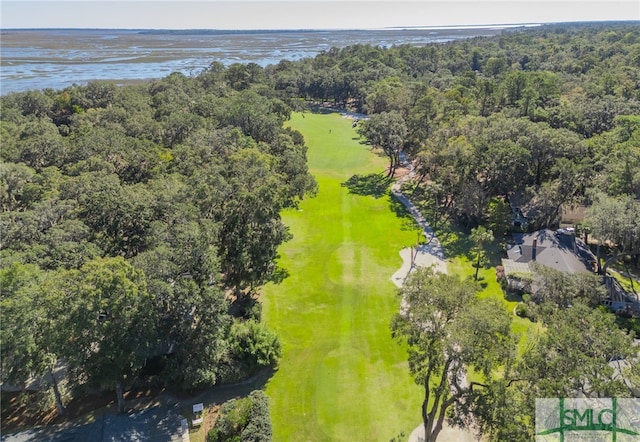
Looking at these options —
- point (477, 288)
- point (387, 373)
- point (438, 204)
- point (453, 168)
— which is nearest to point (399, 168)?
point (438, 204)

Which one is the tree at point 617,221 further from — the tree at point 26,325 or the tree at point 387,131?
the tree at point 26,325

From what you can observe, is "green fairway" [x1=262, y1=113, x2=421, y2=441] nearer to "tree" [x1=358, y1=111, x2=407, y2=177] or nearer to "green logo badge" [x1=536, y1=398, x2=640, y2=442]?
"tree" [x1=358, y1=111, x2=407, y2=177]

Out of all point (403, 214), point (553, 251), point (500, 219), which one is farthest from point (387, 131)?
point (553, 251)

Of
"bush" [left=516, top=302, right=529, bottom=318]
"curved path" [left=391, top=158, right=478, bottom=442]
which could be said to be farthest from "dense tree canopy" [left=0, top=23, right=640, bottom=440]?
"bush" [left=516, top=302, right=529, bottom=318]

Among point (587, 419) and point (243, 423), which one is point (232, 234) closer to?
point (243, 423)

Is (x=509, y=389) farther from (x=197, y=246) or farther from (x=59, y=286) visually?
(x=59, y=286)

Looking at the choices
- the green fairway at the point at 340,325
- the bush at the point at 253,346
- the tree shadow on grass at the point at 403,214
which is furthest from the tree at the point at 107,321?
the tree shadow on grass at the point at 403,214
